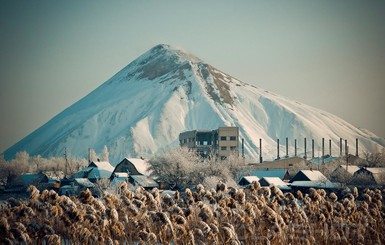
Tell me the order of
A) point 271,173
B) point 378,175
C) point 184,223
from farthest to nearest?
point 271,173, point 378,175, point 184,223

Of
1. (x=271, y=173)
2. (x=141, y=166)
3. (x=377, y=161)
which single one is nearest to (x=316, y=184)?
(x=271, y=173)

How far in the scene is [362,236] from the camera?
2456 cm

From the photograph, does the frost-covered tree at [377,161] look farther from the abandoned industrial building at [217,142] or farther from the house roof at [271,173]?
the abandoned industrial building at [217,142]

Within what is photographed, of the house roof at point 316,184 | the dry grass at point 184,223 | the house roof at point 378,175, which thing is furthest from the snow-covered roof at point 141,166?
the dry grass at point 184,223

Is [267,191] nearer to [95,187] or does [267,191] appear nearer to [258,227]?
[258,227]

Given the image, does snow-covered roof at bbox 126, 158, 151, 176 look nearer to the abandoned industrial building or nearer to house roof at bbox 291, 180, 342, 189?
the abandoned industrial building

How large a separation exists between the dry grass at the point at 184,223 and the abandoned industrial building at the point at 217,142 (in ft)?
356

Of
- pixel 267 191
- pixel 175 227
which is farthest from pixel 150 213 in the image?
pixel 267 191

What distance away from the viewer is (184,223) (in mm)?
23516

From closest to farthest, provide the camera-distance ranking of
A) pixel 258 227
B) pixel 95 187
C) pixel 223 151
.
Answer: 1. pixel 258 227
2. pixel 95 187
3. pixel 223 151

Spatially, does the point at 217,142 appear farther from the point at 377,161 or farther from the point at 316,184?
the point at 316,184

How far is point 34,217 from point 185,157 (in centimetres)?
6837

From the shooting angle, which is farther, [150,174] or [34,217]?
[150,174]

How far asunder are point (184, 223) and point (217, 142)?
120 m
